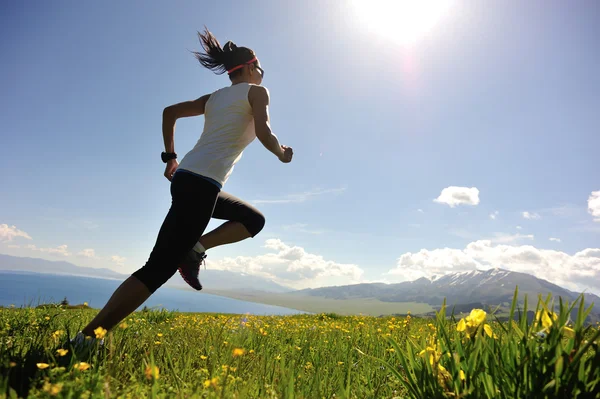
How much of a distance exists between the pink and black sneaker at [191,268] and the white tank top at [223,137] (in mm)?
920

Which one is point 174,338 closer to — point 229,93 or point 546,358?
point 229,93

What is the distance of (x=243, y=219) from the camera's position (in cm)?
418

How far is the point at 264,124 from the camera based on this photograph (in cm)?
369

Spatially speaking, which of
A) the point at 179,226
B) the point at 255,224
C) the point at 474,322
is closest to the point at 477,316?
the point at 474,322

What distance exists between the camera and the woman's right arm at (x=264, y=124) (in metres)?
3.66

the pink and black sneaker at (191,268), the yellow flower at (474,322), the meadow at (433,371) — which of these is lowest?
the meadow at (433,371)

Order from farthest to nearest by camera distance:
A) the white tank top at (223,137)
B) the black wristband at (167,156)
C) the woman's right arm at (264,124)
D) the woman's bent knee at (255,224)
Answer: the black wristband at (167,156) < the woman's bent knee at (255,224) < the woman's right arm at (264,124) < the white tank top at (223,137)

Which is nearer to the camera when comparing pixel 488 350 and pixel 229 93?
pixel 488 350

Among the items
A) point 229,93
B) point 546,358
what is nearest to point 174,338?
point 229,93

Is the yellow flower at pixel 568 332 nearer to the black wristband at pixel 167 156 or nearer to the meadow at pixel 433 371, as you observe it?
the meadow at pixel 433 371

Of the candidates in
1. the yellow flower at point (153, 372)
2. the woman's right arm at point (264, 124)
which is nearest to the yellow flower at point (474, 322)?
the yellow flower at point (153, 372)

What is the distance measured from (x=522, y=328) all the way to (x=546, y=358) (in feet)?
0.80

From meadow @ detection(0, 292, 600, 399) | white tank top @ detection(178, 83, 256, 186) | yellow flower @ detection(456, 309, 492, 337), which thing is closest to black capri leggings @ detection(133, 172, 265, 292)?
white tank top @ detection(178, 83, 256, 186)

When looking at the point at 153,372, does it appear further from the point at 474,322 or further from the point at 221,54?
the point at 221,54
